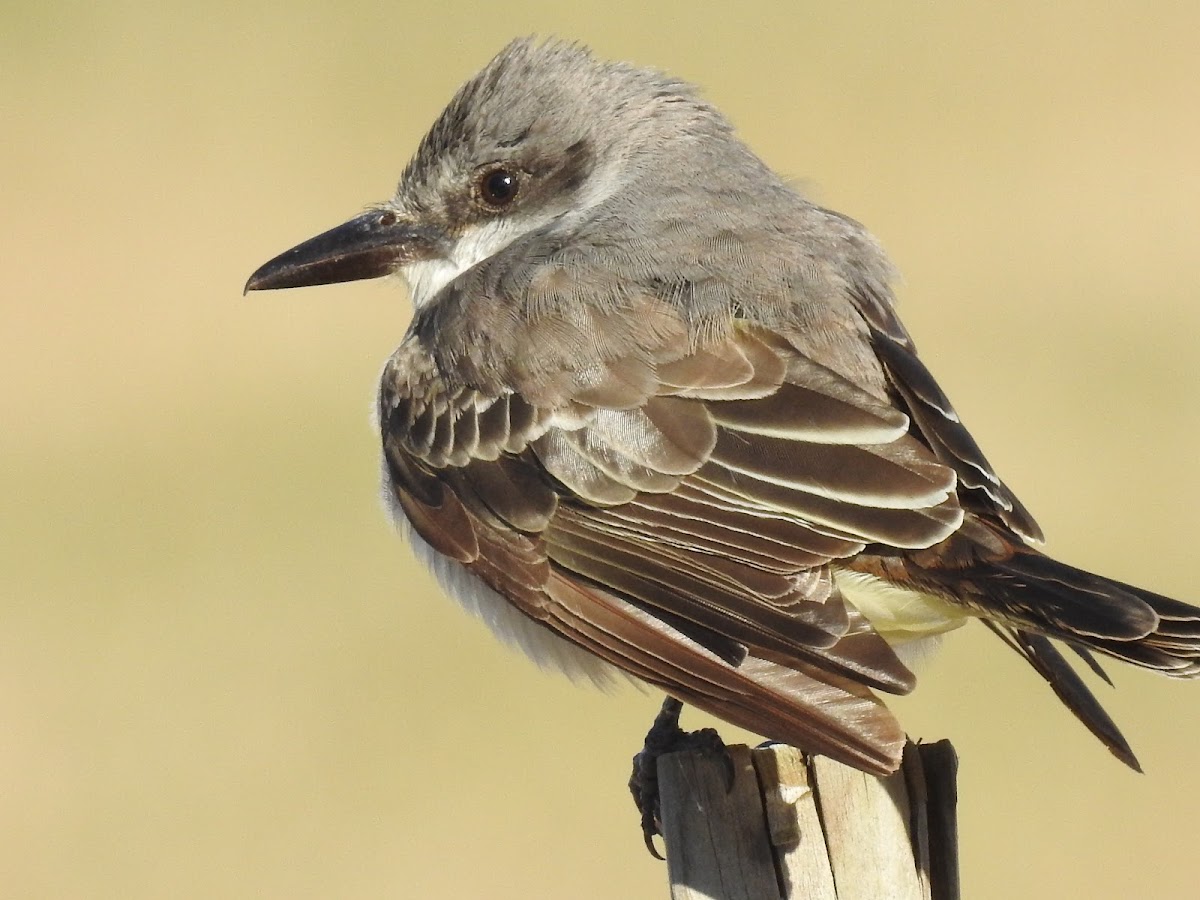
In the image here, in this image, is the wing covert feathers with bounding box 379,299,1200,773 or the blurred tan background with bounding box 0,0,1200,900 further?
the blurred tan background with bounding box 0,0,1200,900

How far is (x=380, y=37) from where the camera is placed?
19.3m

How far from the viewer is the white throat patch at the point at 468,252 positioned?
6320 mm

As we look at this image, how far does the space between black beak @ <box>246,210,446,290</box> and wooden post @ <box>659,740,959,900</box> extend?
2542 mm

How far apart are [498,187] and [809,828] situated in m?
2.82

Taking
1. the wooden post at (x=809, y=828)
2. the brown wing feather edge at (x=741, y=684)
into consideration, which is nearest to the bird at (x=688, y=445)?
the brown wing feather edge at (x=741, y=684)

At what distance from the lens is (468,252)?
20.8ft

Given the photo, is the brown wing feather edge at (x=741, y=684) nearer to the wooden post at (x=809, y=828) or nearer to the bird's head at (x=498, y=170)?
the wooden post at (x=809, y=828)

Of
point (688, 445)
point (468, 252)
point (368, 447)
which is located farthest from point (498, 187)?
point (368, 447)

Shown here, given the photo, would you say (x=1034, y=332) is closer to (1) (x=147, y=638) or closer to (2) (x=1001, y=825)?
(2) (x=1001, y=825)

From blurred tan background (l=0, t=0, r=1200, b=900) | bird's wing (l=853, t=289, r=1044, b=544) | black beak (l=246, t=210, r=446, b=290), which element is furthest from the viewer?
blurred tan background (l=0, t=0, r=1200, b=900)

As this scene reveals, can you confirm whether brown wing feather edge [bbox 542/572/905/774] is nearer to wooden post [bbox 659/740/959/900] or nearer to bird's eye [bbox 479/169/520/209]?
wooden post [bbox 659/740/959/900]

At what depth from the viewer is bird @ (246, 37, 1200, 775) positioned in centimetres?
446

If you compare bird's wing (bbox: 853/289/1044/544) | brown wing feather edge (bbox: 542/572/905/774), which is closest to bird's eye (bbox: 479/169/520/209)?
bird's wing (bbox: 853/289/1044/544)

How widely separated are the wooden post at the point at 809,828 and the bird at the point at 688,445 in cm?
14
